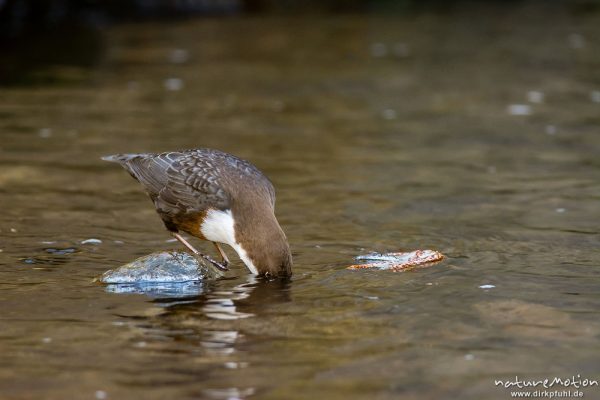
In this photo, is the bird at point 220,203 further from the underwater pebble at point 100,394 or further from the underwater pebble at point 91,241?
the underwater pebble at point 100,394

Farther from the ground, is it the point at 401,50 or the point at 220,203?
the point at 220,203

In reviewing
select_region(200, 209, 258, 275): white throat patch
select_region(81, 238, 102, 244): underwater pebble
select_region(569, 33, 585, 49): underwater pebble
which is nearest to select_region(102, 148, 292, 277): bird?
select_region(200, 209, 258, 275): white throat patch

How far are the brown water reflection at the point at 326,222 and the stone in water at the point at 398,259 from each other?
97 millimetres

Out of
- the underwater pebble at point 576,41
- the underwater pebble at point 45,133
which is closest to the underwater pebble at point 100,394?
the underwater pebble at point 45,133

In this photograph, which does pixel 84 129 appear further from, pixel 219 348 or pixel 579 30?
→ pixel 579 30

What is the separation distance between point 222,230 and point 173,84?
7665 millimetres

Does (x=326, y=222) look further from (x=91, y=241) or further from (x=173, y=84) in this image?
(x=173, y=84)

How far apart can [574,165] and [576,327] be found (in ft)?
14.1

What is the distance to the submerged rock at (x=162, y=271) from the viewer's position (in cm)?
614

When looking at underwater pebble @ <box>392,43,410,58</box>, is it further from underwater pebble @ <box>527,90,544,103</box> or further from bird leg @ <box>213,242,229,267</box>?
bird leg @ <box>213,242,229,267</box>

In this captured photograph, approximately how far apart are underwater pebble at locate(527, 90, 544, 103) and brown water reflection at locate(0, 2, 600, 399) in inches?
5.2

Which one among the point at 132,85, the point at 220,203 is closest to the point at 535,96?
the point at 132,85

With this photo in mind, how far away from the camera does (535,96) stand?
1285cm

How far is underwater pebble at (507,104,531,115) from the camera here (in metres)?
11.9
